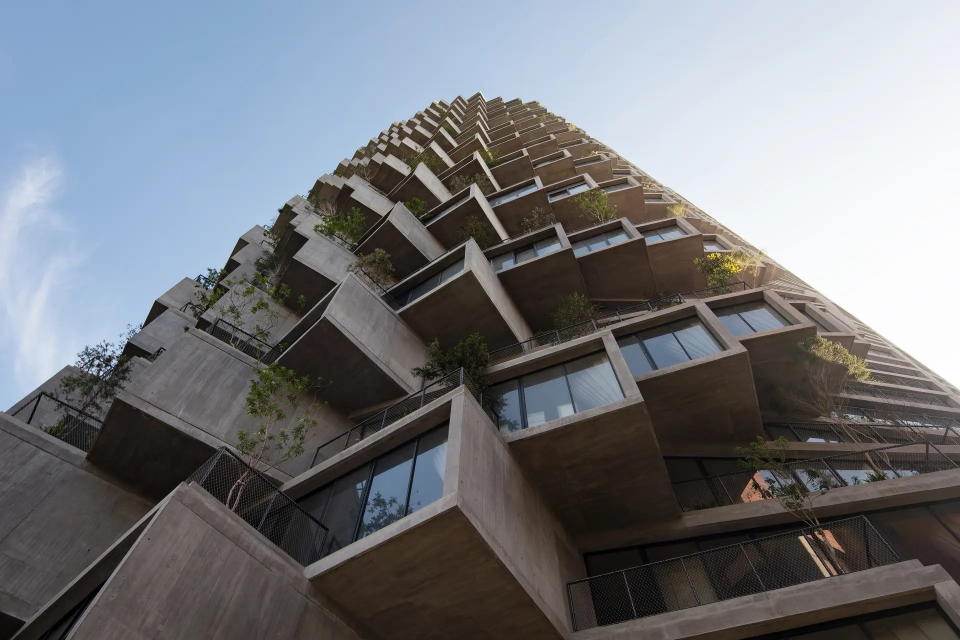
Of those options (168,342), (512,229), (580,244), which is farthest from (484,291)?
(168,342)

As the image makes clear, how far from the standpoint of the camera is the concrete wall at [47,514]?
10500 millimetres

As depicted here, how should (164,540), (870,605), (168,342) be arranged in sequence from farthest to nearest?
(168,342), (870,605), (164,540)

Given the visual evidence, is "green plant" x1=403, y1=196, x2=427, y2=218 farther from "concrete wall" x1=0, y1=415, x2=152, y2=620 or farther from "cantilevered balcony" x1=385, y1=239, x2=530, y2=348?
"concrete wall" x1=0, y1=415, x2=152, y2=620

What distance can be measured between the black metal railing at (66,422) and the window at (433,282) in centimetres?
1103

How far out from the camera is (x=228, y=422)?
13.9 metres

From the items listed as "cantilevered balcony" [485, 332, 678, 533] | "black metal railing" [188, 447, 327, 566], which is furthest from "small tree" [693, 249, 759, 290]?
"black metal railing" [188, 447, 327, 566]

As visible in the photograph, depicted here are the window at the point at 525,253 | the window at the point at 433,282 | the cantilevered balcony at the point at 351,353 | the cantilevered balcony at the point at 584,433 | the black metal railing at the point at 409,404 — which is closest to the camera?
the cantilevered balcony at the point at 584,433

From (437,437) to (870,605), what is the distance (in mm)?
8482

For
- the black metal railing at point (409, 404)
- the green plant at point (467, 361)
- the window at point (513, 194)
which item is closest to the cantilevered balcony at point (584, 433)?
the green plant at point (467, 361)

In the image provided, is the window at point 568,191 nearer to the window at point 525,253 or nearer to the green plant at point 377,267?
the window at point 525,253

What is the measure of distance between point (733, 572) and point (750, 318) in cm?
891

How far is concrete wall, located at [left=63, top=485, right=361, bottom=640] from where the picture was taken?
6258 millimetres

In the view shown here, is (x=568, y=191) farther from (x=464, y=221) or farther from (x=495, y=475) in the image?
(x=495, y=475)

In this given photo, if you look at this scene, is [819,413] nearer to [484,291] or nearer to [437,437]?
Result: [484,291]
